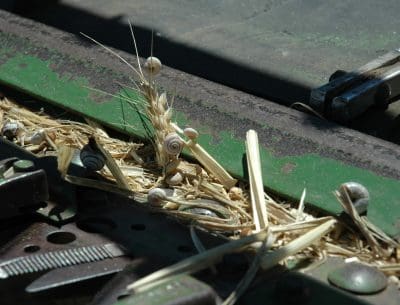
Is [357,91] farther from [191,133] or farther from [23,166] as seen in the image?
[23,166]

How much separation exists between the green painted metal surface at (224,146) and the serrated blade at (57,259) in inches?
19.2

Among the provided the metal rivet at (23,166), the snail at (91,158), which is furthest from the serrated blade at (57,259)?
the snail at (91,158)

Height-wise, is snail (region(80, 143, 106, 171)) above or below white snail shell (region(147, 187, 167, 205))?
above

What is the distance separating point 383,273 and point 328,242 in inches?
Result: 6.6

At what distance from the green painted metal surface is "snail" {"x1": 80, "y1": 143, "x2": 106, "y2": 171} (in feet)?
0.90

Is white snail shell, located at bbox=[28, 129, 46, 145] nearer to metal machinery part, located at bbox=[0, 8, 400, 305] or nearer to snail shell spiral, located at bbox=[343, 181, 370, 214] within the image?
metal machinery part, located at bbox=[0, 8, 400, 305]

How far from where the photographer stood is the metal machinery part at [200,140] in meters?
1.82

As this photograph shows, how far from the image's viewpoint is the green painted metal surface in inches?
84.7

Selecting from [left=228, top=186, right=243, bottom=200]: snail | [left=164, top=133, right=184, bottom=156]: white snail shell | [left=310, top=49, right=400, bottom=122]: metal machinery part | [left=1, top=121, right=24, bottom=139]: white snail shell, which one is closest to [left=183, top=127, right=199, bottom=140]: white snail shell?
[left=164, top=133, right=184, bottom=156]: white snail shell

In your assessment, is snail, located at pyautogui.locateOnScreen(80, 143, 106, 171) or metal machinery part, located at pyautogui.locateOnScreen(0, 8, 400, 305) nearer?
metal machinery part, located at pyautogui.locateOnScreen(0, 8, 400, 305)

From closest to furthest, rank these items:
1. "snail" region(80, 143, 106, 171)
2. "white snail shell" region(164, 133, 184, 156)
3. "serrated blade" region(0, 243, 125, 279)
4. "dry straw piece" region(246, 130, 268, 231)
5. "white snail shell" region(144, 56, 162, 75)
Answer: "serrated blade" region(0, 243, 125, 279) → "dry straw piece" region(246, 130, 268, 231) → "snail" region(80, 143, 106, 171) → "white snail shell" region(164, 133, 184, 156) → "white snail shell" region(144, 56, 162, 75)

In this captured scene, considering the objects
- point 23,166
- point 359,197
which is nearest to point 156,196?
point 23,166

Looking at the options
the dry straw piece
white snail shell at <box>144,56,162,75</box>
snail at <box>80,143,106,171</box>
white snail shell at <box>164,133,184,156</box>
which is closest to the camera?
the dry straw piece

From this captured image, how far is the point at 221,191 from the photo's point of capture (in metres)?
2.28
